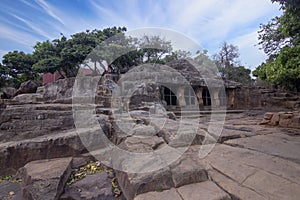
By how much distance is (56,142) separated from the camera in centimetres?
234

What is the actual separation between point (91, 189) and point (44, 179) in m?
0.48

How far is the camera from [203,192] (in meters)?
1.29

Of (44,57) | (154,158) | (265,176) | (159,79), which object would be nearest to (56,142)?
(154,158)

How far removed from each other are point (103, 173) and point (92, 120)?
1.20 m

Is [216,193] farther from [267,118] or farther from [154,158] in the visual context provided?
[267,118]

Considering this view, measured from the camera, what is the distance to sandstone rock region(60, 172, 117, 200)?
5.36 feet

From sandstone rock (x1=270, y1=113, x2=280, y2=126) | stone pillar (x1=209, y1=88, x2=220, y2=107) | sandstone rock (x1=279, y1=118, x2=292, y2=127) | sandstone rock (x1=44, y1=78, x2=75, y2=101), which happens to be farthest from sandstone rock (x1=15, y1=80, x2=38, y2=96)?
sandstone rock (x1=279, y1=118, x2=292, y2=127)

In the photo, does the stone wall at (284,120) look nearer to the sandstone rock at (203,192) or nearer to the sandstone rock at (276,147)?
the sandstone rock at (276,147)

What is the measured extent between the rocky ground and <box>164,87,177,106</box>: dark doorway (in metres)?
8.40

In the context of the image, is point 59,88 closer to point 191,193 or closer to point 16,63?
point 16,63

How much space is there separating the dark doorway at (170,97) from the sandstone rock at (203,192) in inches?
384

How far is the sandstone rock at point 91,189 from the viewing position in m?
1.63

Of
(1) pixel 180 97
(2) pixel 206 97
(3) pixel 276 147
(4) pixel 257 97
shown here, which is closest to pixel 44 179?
(3) pixel 276 147

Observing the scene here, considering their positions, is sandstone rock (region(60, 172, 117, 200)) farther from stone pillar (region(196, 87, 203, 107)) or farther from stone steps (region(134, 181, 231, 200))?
stone pillar (region(196, 87, 203, 107))
